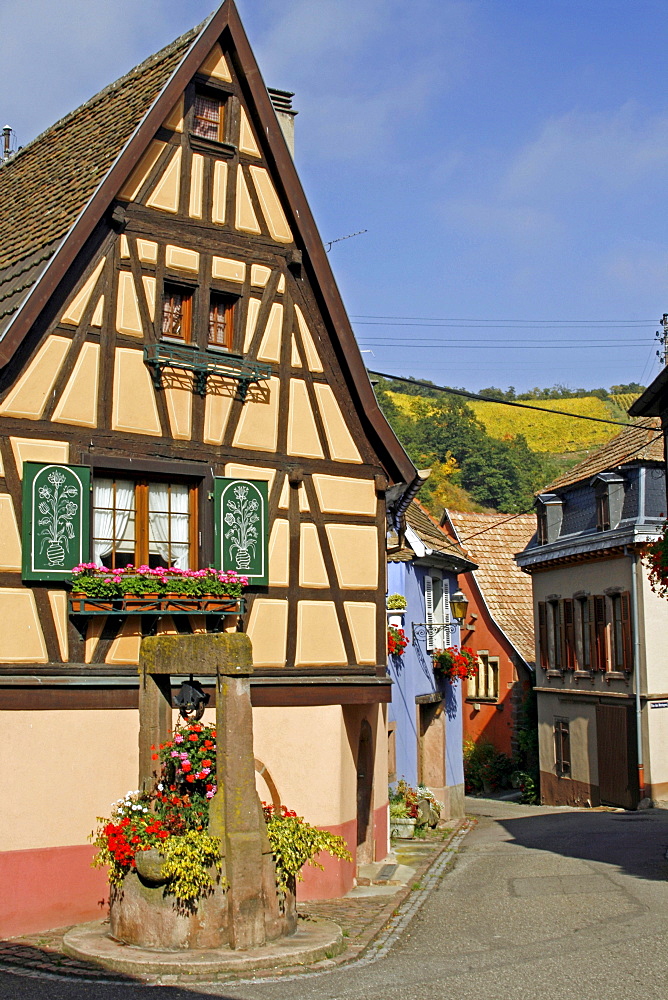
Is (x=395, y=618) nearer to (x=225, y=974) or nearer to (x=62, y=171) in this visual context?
(x=62, y=171)

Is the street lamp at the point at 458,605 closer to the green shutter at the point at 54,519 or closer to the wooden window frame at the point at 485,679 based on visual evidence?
the green shutter at the point at 54,519

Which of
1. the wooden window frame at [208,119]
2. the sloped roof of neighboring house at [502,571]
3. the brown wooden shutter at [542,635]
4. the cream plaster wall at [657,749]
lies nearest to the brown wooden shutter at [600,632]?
the cream plaster wall at [657,749]

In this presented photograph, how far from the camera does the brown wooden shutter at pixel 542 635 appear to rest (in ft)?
116

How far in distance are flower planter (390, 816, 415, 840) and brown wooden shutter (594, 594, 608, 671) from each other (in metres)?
10.5

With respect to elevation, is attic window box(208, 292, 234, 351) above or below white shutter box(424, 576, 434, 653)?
above

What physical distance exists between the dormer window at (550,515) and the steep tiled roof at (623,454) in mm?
434

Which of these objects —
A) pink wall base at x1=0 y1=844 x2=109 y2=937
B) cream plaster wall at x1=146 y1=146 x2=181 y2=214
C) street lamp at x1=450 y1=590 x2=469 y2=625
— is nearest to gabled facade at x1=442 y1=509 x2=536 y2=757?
street lamp at x1=450 y1=590 x2=469 y2=625

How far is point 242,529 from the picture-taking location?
14.8 m

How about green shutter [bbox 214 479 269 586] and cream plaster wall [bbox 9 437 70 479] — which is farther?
green shutter [bbox 214 479 269 586]

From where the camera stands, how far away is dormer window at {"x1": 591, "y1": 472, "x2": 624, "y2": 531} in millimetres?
30609

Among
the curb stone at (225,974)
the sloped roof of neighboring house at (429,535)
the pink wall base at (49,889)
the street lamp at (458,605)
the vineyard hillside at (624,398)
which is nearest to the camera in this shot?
the curb stone at (225,974)

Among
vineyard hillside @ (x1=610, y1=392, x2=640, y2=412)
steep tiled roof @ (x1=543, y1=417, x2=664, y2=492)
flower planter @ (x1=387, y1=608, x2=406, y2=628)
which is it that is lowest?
flower planter @ (x1=387, y1=608, x2=406, y2=628)

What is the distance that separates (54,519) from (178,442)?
194cm

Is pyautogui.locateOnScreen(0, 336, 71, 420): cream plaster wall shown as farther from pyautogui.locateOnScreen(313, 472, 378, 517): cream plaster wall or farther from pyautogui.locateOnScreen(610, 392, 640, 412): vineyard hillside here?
pyautogui.locateOnScreen(610, 392, 640, 412): vineyard hillside
